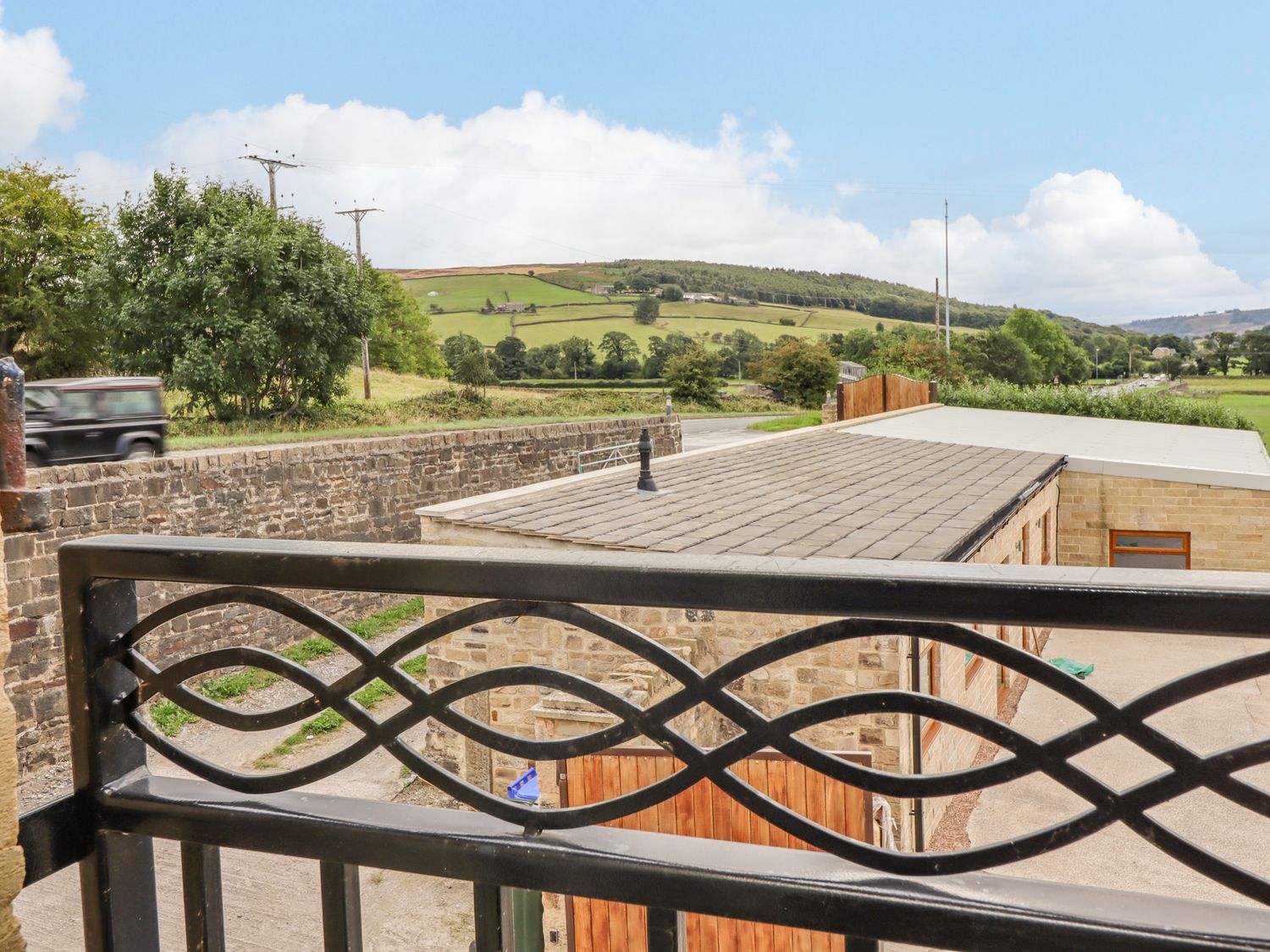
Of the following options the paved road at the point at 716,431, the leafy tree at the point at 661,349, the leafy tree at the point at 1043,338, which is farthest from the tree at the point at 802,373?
the leafy tree at the point at 1043,338

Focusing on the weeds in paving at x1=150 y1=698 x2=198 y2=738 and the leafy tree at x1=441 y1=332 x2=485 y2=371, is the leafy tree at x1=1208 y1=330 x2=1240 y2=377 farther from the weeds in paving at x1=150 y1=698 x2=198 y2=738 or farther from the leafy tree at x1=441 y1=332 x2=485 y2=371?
the weeds in paving at x1=150 y1=698 x2=198 y2=738

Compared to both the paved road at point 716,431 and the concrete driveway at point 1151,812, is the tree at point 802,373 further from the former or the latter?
the concrete driveway at point 1151,812

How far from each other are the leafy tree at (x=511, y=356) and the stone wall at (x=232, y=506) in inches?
1842

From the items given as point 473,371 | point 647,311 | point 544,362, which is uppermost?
point 647,311

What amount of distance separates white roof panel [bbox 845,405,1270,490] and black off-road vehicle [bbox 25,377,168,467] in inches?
437

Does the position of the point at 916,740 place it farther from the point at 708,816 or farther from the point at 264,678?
the point at 264,678

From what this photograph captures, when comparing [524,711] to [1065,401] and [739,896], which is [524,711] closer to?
[739,896]

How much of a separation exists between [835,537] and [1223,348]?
3595 inches

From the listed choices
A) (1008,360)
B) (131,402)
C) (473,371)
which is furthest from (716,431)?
(1008,360)

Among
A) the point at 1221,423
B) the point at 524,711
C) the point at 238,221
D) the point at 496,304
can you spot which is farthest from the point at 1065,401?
the point at 496,304

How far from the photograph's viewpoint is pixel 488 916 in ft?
3.74

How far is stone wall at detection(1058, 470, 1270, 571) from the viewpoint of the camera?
14297 mm

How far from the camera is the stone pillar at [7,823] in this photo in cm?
110

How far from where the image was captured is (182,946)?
602 centimetres
